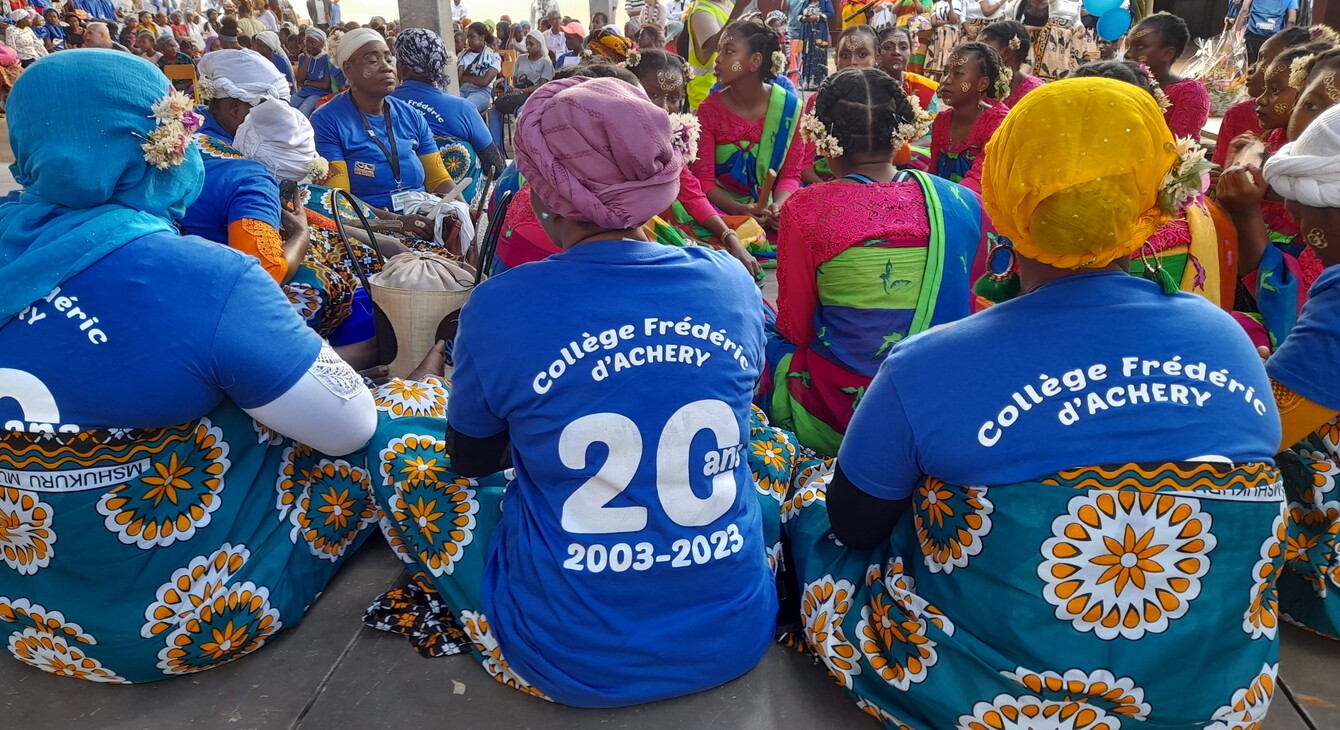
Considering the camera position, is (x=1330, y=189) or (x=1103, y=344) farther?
(x=1330, y=189)

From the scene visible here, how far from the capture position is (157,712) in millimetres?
2070

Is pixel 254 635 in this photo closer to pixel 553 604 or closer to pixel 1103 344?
pixel 553 604

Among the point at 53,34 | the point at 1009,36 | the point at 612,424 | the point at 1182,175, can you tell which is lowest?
the point at 53,34

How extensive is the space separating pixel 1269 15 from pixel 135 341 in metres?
10.8

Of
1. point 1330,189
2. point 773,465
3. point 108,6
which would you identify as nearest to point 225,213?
point 773,465

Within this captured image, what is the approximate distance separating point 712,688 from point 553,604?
43cm

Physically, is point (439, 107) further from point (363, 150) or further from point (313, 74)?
point (313, 74)

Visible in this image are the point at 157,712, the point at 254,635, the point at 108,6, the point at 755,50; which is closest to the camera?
the point at 157,712

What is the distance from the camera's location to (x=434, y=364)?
3270 mm

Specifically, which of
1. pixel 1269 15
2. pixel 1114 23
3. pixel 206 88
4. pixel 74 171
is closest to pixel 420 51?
pixel 206 88

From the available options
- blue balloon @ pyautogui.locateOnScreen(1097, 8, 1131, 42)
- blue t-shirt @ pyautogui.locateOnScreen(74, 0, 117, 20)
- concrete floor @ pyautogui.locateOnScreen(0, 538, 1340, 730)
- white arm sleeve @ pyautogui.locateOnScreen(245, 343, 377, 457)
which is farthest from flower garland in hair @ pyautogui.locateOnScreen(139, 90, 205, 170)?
blue t-shirt @ pyautogui.locateOnScreen(74, 0, 117, 20)

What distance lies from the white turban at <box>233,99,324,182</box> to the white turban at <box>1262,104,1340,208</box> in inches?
128

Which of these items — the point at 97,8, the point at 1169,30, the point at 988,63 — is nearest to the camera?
the point at 988,63

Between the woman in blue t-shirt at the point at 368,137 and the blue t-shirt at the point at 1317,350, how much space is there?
3.97 metres
